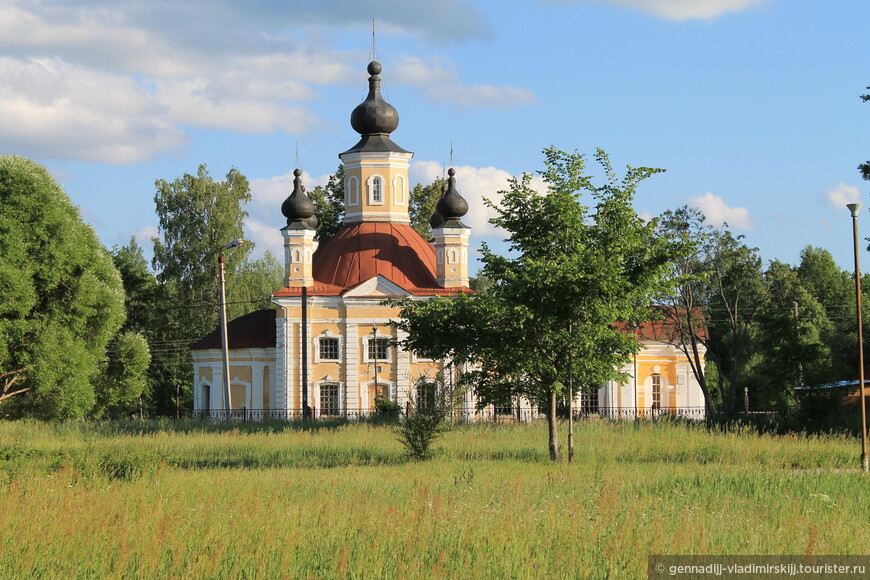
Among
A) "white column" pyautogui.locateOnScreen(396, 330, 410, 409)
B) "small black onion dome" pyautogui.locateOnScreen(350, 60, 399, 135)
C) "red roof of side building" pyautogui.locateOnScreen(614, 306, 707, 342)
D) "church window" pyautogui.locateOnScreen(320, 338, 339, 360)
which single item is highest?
"small black onion dome" pyautogui.locateOnScreen(350, 60, 399, 135)

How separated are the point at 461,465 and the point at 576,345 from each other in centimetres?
312

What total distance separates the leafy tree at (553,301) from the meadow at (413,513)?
5.90ft

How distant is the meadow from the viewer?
10086mm

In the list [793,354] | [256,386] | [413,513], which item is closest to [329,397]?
[256,386]

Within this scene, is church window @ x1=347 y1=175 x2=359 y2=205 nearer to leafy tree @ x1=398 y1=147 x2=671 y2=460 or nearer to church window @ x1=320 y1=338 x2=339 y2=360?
church window @ x1=320 y1=338 x2=339 y2=360

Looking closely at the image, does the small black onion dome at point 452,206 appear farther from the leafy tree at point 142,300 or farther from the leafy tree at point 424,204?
the leafy tree at point 142,300

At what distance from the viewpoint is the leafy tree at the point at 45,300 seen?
3344 centimetres

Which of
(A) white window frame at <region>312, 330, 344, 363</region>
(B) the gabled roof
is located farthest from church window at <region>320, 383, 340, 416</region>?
(B) the gabled roof

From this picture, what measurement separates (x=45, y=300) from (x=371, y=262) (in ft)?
64.8

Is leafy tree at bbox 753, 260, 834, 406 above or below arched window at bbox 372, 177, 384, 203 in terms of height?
below

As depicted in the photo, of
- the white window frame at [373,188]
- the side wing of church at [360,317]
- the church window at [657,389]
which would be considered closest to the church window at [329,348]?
the side wing of church at [360,317]

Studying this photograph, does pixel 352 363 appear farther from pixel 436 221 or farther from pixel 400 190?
pixel 400 190

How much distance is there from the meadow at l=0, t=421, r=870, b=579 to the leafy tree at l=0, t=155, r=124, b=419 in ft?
41.0

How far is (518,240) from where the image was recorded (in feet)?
71.1
